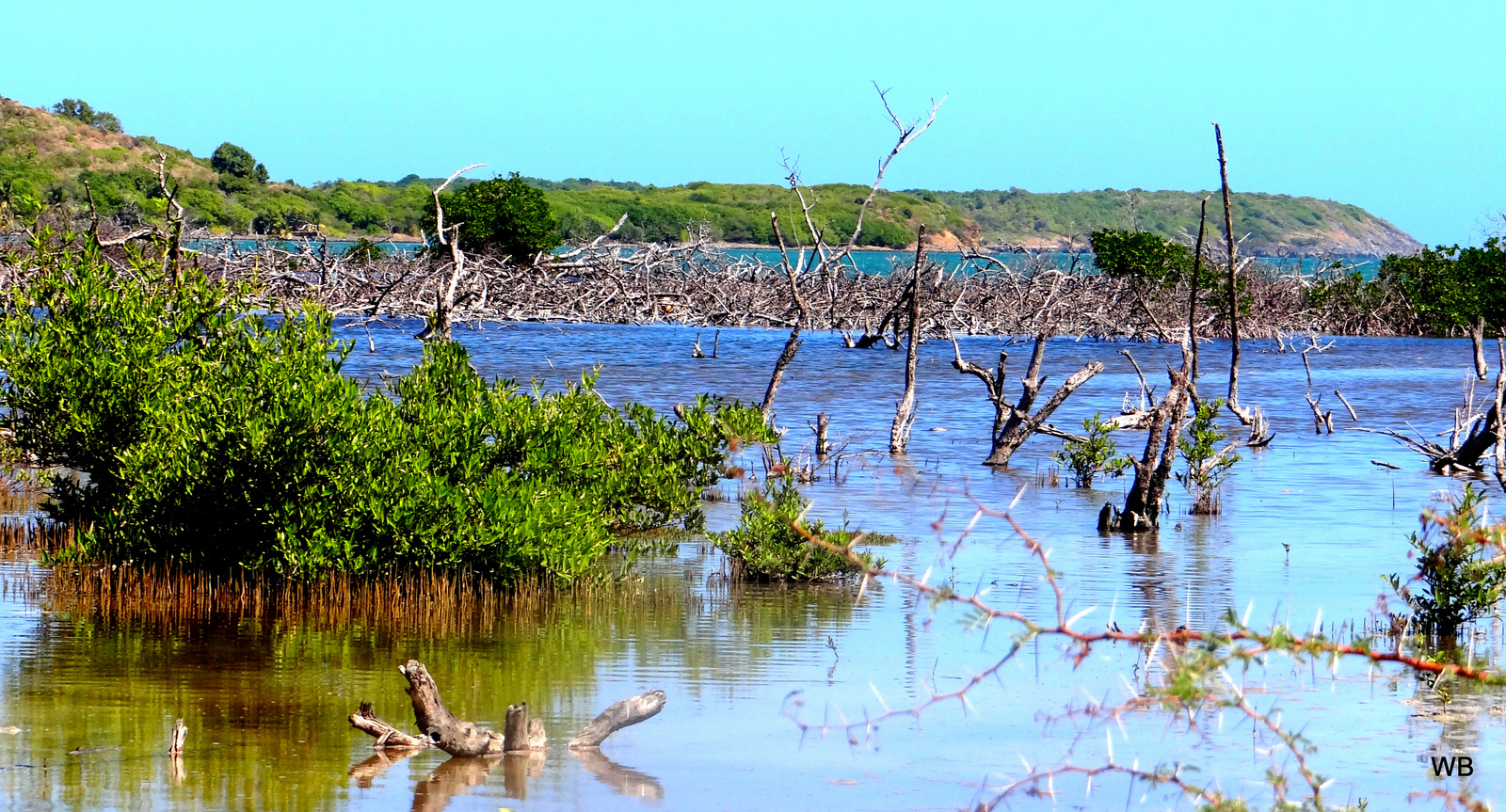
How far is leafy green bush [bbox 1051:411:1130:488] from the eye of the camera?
16.7 m

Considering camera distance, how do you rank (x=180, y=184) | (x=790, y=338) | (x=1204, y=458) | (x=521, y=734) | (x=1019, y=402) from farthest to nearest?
(x=180, y=184) < (x=1019, y=402) < (x=790, y=338) < (x=1204, y=458) < (x=521, y=734)

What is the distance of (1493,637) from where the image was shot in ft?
30.9

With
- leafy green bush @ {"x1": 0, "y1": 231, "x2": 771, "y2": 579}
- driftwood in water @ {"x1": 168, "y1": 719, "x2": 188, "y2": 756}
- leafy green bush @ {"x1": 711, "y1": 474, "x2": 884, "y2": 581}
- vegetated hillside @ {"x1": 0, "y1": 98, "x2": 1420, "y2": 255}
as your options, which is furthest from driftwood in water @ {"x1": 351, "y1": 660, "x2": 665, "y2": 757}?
vegetated hillside @ {"x1": 0, "y1": 98, "x2": 1420, "y2": 255}

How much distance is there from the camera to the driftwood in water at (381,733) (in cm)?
658

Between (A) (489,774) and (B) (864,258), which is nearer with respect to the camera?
(A) (489,774)

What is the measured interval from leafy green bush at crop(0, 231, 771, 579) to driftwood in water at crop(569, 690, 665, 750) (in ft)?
9.35

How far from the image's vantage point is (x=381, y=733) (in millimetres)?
6648

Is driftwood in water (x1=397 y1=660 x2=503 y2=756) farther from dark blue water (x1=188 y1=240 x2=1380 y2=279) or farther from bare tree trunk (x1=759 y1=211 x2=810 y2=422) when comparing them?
dark blue water (x1=188 y1=240 x2=1380 y2=279)

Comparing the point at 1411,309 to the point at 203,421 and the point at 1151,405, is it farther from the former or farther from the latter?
the point at 203,421

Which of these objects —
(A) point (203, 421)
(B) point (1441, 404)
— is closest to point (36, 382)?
(A) point (203, 421)

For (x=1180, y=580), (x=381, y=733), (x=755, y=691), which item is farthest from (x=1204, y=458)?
(x=381, y=733)

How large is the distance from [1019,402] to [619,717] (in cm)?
1195

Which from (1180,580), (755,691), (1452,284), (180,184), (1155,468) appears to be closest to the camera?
(755,691)

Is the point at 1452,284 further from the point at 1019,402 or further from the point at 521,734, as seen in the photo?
the point at 521,734
